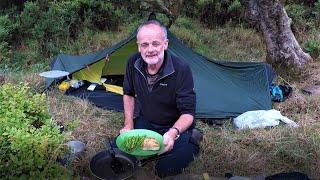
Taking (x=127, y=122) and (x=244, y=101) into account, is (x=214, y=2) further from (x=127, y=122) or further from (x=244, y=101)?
(x=127, y=122)

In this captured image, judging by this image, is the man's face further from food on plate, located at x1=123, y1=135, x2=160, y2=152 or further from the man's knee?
the man's knee

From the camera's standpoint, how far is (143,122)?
9.94 ft

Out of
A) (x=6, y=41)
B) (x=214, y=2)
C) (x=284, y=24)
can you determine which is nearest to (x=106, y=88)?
(x=284, y=24)

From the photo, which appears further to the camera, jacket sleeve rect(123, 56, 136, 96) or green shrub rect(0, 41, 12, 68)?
green shrub rect(0, 41, 12, 68)

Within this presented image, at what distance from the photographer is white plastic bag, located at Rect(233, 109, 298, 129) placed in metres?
3.68

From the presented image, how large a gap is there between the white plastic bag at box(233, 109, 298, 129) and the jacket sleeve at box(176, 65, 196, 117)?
1080mm

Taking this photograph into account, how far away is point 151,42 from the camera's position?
104 inches

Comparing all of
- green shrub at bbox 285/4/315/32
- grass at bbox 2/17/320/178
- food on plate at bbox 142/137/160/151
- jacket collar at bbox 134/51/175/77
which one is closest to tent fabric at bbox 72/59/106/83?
grass at bbox 2/17/320/178

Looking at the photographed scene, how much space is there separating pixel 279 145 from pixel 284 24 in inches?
79.0

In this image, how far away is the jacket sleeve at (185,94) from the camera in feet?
8.97

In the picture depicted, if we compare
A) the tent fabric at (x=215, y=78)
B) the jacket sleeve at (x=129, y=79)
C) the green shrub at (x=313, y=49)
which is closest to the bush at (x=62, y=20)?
the tent fabric at (x=215, y=78)

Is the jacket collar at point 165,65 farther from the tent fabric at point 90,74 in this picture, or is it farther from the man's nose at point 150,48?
the tent fabric at point 90,74

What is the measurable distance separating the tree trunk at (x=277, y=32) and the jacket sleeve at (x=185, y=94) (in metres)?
2.38

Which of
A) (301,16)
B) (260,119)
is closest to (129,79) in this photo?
(260,119)
